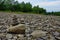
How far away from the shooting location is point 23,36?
4.27m

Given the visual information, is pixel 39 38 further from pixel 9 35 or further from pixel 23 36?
pixel 9 35

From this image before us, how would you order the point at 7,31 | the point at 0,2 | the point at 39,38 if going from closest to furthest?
the point at 39,38, the point at 7,31, the point at 0,2

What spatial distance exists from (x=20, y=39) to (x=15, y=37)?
0.15 m

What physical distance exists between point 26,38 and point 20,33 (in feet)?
1.13

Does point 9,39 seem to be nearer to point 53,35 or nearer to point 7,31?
point 7,31

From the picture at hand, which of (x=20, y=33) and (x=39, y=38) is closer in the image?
(x=39, y=38)

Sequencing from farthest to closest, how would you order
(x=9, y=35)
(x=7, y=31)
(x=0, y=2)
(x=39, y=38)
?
(x=0, y=2), (x=7, y=31), (x=9, y=35), (x=39, y=38)

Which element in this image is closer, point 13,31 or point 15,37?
point 15,37

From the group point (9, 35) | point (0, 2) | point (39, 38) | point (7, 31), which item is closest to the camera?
point (39, 38)

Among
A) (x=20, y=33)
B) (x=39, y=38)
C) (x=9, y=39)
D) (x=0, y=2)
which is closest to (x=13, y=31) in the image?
(x=20, y=33)

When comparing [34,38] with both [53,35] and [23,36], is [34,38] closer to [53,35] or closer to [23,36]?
[23,36]

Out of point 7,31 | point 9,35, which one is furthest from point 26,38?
point 7,31

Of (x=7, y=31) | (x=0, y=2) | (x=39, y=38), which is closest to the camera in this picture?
(x=39, y=38)

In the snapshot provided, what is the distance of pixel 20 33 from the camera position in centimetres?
448
